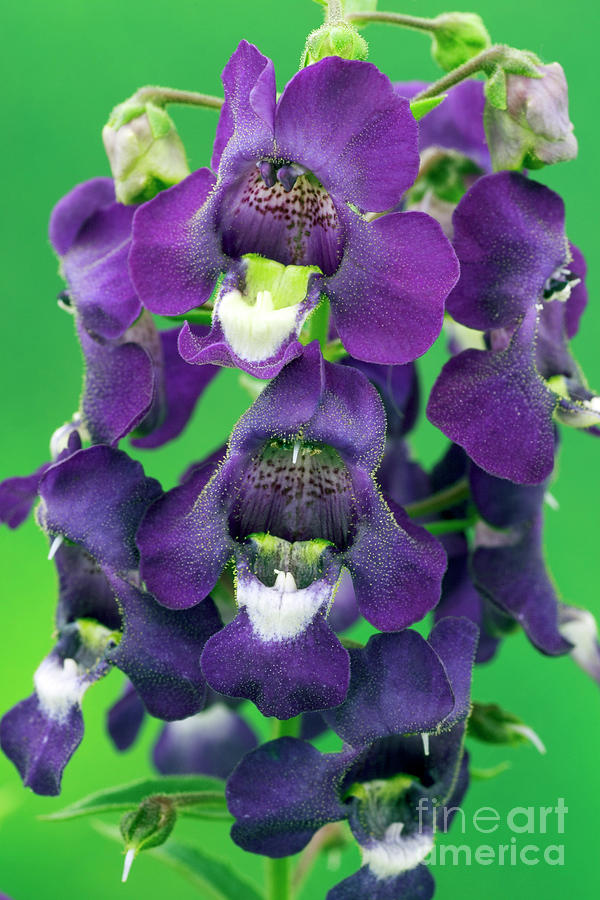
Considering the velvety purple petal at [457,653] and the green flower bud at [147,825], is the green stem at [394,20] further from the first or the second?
the green flower bud at [147,825]

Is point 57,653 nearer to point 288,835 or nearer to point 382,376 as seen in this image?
point 288,835

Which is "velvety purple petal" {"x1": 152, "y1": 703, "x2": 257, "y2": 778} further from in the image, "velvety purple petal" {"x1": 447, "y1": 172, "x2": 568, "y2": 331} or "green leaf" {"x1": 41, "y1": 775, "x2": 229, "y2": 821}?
"velvety purple petal" {"x1": 447, "y1": 172, "x2": 568, "y2": 331}

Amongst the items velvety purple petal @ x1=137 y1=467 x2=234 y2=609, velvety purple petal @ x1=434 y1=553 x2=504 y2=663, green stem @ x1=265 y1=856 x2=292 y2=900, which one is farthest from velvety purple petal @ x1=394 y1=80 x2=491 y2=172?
green stem @ x1=265 y1=856 x2=292 y2=900

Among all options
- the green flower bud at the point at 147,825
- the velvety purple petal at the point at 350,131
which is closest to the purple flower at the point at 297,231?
the velvety purple petal at the point at 350,131

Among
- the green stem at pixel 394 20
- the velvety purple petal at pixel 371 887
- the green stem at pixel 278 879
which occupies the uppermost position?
the green stem at pixel 394 20

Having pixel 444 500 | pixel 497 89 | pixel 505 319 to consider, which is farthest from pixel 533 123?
pixel 444 500

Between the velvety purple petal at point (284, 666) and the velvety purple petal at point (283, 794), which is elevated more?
the velvety purple petal at point (284, 666)

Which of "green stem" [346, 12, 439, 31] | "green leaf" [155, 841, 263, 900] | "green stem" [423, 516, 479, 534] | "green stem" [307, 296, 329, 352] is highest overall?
"green stem" [346, 12, 439, 31]
